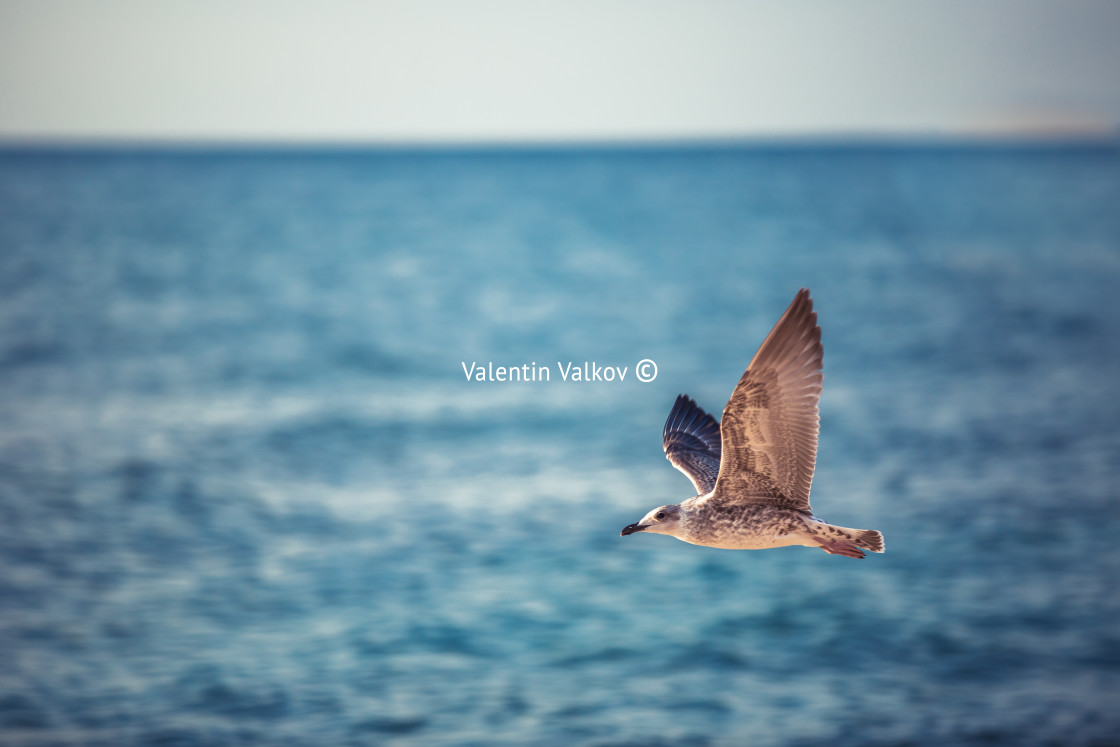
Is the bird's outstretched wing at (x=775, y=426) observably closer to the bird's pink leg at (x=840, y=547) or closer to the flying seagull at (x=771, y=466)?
the flying seagull at (x=771, y=466)

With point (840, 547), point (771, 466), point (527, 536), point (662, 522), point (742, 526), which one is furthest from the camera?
point (527, 536)

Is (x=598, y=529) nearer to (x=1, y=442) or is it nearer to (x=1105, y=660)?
(x=1105, y=660)

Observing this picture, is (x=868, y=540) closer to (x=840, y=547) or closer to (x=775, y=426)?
(x=840, y=547)

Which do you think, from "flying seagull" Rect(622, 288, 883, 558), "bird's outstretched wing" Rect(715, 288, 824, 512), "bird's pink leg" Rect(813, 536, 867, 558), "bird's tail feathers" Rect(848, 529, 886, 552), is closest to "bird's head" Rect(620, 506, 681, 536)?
"flying seagull" Rect(622, 288, 883, 558)

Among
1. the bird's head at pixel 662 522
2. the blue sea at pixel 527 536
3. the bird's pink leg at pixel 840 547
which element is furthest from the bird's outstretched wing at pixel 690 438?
the blue sea at pixel 527 536

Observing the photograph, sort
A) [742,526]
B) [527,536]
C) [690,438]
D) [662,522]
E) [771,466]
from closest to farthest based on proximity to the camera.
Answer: [662,522] → [742,526] → [771,466] → [690,438] → [527,536]

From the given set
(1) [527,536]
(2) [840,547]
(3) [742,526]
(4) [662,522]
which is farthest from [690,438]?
(1) [527,536]

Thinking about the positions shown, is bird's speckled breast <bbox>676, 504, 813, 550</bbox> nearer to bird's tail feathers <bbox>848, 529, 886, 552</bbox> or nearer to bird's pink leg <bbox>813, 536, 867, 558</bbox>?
bird's pink leg <bbox>813, 536, 867, 558</bbox>

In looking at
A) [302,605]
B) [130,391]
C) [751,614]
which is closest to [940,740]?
[751,614]
